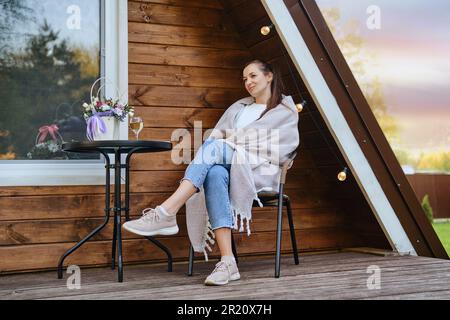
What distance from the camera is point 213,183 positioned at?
2.60 meters

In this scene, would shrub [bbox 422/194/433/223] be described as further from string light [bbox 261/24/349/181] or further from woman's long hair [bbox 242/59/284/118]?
woman's long hair [bbox 242/59/284/118]

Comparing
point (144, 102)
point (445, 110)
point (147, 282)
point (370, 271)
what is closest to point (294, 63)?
point (144, 102)

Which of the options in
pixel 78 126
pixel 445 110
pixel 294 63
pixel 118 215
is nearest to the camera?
pixel 118 215

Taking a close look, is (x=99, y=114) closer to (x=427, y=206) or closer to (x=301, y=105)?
(x=301, y=105)

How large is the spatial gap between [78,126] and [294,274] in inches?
57.9

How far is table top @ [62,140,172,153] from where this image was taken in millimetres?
2572

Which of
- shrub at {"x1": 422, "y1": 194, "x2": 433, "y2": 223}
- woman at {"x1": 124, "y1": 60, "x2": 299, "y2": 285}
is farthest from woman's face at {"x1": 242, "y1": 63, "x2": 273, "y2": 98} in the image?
shrub at {"x1": 422, "y1": 194, "x2": 433, "y2": 223}

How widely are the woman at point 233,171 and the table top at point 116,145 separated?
0.20 metres

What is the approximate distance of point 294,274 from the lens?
2736 millimetres

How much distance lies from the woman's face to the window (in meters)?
0.43

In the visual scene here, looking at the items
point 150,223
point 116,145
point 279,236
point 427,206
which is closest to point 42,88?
point 116,145

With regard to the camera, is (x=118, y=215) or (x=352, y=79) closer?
(x=118, y=215)

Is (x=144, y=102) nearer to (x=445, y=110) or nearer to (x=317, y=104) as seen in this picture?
(x=317, y=104)

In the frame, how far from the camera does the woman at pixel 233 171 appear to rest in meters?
2.57
